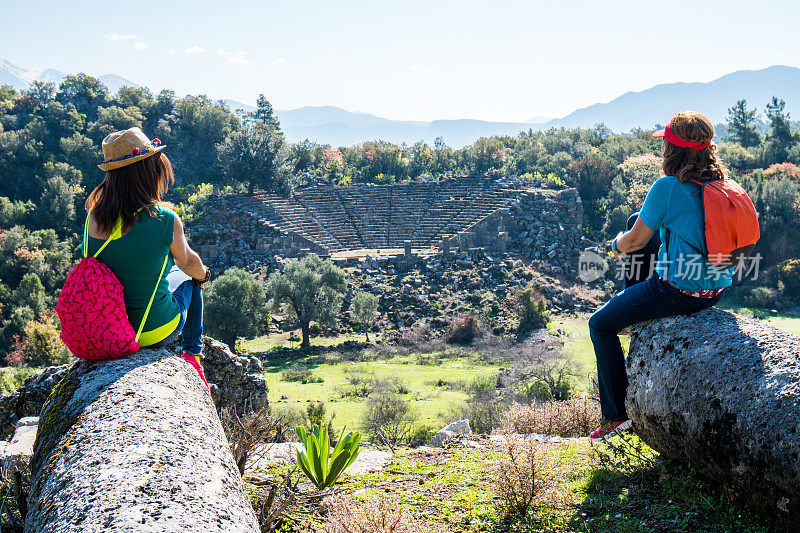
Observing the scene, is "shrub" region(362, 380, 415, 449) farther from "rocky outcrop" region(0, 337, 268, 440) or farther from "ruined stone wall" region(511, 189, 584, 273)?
"ruined stone wall" region(511, 189, 584, 273)

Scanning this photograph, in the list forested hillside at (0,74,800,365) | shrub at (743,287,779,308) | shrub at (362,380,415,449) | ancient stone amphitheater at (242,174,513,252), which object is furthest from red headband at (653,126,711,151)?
ancient stone amphitheater at (242,174,513,252)

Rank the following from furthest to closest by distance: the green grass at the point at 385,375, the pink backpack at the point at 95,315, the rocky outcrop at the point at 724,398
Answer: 1. the green grass at the point at 385,375
2. the pink backpack at the point at 95,315
3. the rocky outcrop at the point at 724,398

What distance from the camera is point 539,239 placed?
36469mm

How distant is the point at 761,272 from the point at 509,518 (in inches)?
1415

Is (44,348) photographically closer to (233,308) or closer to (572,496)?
(233,308)

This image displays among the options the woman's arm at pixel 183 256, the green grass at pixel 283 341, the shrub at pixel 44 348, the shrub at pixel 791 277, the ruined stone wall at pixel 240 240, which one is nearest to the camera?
the woman's arm at pixel 183 256

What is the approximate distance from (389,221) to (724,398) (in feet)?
123

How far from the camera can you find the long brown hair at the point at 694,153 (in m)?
3.17

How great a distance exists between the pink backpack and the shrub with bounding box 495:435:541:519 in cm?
203

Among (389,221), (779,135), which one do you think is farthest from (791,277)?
(389,221)

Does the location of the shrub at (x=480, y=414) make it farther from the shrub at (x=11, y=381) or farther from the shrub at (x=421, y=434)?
the shrub at (x=11, y=381)

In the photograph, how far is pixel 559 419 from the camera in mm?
5324

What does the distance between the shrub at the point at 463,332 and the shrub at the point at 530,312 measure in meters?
2.08

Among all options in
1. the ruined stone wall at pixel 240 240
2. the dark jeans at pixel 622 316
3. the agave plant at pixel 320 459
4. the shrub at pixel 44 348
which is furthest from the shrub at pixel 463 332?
the dark jeans at pixel 622 316
